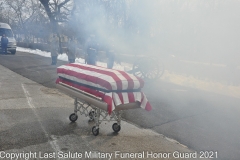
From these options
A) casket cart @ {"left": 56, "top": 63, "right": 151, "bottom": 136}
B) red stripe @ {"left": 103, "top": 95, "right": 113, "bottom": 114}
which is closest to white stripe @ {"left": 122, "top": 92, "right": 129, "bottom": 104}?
casket cart @ {"left": 56, "top": 63, "right": 151, "bottom": 136}

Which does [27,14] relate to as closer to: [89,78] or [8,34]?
[8,34]

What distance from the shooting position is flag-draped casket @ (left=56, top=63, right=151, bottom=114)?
143 inches

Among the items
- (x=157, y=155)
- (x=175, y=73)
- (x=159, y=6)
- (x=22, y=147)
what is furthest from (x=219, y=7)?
(x=22, y=147)

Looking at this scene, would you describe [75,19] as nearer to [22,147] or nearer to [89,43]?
[89,43]

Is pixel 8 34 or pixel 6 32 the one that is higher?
pixel 6 32

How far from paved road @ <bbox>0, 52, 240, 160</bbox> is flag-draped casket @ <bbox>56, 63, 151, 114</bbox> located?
3.75 ft

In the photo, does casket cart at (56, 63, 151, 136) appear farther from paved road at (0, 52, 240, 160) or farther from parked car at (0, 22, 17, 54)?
parked car at (0, 22, 17, 54)

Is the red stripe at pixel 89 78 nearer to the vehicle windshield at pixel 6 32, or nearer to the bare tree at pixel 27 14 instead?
the vehicle windshield at pixel 6 32

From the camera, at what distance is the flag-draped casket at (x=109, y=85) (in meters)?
3.64

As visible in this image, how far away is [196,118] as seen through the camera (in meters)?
5.55

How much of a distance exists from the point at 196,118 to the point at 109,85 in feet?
9.72

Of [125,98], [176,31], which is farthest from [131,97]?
[176,31]

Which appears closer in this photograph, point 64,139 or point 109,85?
point 109,85

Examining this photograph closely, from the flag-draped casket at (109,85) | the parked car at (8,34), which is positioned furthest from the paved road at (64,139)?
A: the parked car at (8,34)
